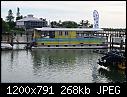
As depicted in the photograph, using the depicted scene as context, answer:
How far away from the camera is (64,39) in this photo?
3647 centimetres

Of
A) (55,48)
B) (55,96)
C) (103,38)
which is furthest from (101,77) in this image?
(103,38)

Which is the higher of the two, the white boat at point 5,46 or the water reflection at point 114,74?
the white boat at point 5,46

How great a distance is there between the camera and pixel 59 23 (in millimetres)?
74938

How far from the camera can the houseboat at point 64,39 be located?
35669mm

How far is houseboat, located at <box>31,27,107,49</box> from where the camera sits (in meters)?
35.7

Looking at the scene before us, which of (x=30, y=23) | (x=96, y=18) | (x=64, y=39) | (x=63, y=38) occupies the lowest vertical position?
(x=64, y=39)

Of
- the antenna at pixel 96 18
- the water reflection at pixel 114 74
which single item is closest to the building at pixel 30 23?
the antenna at pixel 96 18

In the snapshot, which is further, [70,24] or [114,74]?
[70,24]

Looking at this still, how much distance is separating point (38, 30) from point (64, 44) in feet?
12.0

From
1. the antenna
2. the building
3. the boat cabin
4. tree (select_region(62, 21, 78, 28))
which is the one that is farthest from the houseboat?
the building

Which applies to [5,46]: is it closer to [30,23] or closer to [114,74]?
[114,74]

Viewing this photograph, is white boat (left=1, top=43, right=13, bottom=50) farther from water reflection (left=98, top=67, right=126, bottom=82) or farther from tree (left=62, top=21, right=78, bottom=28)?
tree (left=62, top=21, right=78, bottom=28)

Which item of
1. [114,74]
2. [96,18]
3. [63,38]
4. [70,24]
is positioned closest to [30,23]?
[70,24]

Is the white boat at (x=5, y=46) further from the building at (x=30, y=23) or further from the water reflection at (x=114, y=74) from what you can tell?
the building at (x=30, y=23)
